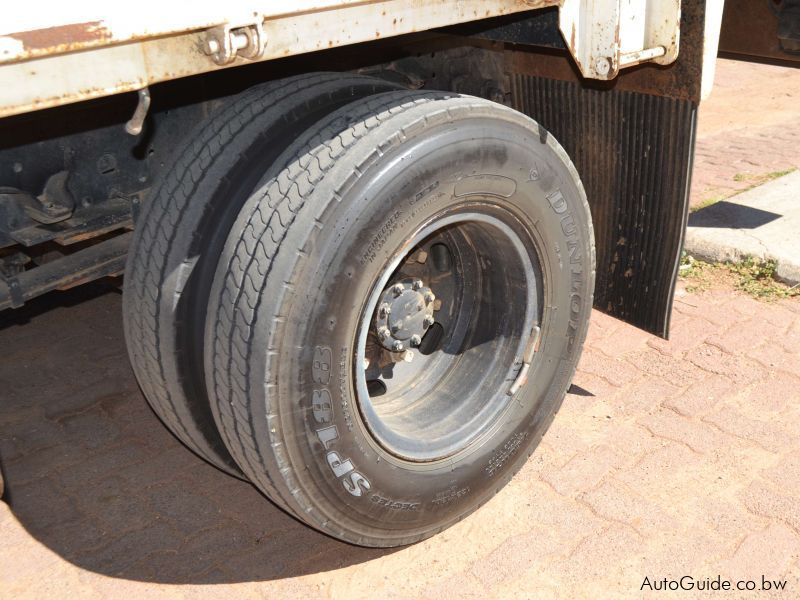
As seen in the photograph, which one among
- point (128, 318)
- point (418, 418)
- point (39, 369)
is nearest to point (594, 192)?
point (418, 418)

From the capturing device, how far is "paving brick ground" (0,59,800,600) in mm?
2766

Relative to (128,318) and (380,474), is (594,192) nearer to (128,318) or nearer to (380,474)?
(380,474)

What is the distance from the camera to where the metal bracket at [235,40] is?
186 centimetres

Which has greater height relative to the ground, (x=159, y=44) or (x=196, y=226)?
(x=159, y=44)

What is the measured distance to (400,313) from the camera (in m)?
2.83

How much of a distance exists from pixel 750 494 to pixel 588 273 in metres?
0.96

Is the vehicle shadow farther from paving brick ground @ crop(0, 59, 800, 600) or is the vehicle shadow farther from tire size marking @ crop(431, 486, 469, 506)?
tire size marking @ crop(431, 486, 469, 506)

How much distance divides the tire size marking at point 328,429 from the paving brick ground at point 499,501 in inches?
18.1

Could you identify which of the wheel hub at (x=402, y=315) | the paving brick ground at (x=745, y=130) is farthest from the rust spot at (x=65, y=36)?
the paving brick ground at (x=745, y=130)

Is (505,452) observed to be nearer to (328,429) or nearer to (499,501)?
(499,501)

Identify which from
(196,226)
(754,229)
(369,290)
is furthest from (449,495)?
(754,229)

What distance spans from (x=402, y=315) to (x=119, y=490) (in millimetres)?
1259

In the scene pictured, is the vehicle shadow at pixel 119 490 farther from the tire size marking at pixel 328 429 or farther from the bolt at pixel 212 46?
the bolt at pixel 212 46

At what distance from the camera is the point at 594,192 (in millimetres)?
3373
